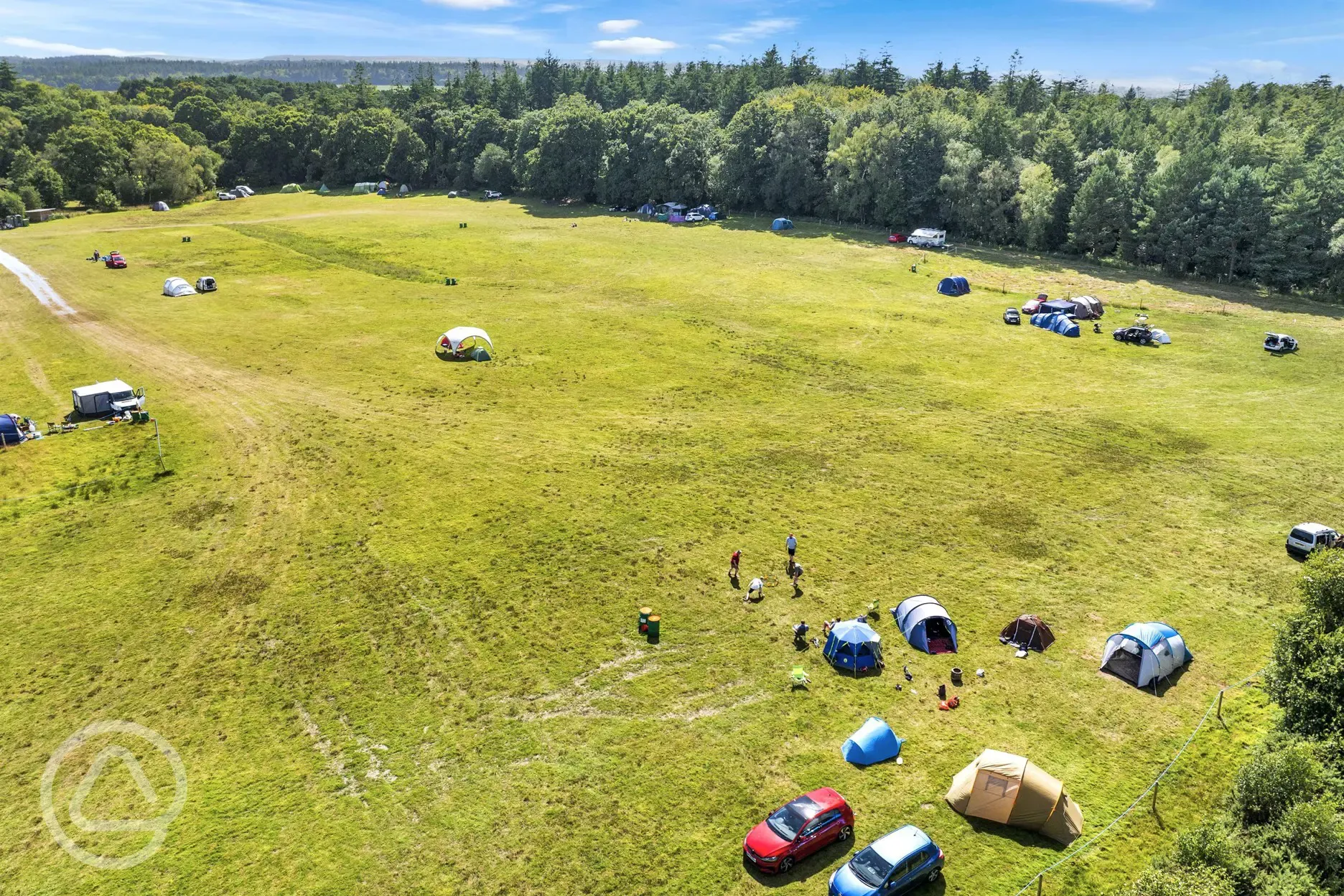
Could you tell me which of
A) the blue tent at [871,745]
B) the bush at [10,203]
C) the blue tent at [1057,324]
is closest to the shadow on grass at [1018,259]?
the blue tent at [1057,324]

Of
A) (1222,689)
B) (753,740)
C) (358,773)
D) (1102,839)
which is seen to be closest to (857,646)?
(753,740)

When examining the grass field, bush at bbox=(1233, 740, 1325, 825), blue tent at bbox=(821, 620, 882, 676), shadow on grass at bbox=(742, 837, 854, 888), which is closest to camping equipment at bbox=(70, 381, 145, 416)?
the grass field

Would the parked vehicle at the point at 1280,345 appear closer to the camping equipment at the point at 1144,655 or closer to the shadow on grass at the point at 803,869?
the camping equipment at the point at 1144,655

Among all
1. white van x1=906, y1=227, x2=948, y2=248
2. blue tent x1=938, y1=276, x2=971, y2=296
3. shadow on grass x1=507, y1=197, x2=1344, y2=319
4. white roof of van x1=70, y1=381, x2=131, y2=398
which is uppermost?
white van x1=906, y1=227, x2=948, y2=248

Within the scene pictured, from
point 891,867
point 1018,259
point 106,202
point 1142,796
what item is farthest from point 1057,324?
point 106,202

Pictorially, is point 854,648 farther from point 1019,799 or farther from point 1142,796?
point 1142,796

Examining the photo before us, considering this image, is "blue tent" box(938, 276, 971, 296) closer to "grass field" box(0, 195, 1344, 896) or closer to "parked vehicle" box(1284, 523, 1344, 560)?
"grass field" box(0, 195, 1344, 896)
